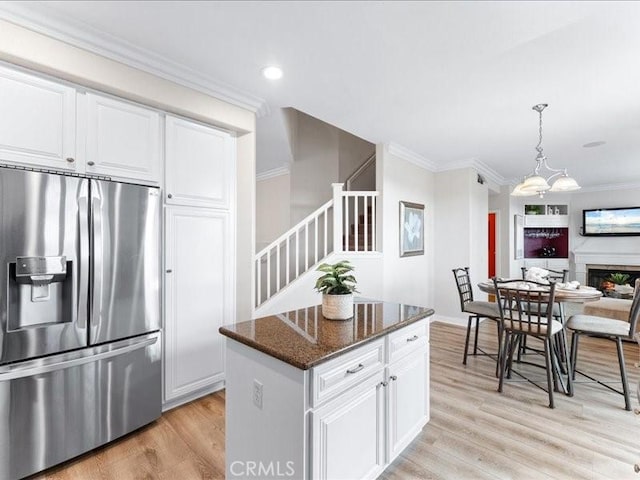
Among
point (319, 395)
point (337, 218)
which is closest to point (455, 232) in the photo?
point (337, 218)

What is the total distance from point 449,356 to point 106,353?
11.1 feet

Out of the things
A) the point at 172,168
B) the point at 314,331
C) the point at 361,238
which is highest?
the point at 172,168

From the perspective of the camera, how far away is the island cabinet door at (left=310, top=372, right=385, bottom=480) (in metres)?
1.33

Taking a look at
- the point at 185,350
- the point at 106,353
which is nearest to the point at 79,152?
the point at 106,353

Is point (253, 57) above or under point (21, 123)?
above

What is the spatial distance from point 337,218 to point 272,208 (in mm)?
2204

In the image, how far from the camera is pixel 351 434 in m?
1.50

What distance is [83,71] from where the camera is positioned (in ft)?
6.54

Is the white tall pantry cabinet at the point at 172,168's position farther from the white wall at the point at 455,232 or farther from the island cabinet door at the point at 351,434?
the white wall at the point at 455,232

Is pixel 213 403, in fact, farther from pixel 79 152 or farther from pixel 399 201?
pixel 399 201

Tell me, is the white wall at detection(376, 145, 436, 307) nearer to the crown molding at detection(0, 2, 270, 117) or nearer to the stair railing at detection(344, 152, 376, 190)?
the stair railing at detection(344, 152, 376, 190)

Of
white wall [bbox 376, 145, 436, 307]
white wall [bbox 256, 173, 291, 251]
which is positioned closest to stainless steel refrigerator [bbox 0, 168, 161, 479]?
white wall [bbox 376, 145, 436, 307]

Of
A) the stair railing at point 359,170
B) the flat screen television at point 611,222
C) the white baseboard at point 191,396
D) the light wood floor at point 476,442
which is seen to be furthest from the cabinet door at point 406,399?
the flat screen television at point 611,222

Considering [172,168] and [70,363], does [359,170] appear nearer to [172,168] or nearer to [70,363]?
[172,168]
